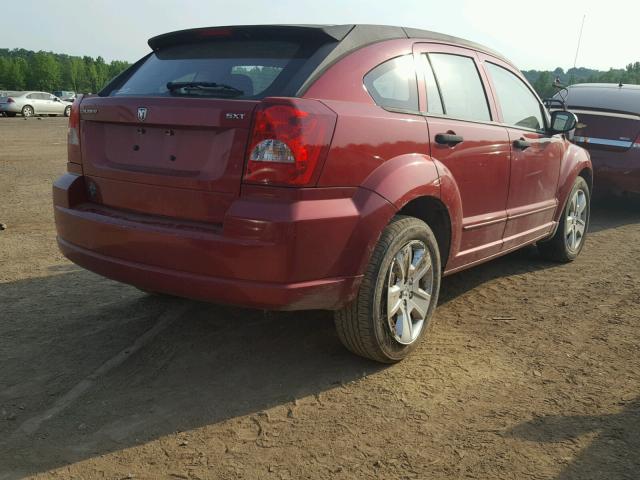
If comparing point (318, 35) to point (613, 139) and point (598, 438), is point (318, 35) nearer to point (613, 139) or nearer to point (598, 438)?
point (598, 438)

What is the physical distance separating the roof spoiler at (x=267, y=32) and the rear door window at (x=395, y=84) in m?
0.27

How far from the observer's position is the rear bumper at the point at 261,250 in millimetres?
2760

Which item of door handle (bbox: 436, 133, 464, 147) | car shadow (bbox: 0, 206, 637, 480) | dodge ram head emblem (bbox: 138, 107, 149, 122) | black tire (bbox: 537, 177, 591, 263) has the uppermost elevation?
dodge ram head emblem (bbox: 138, 107, 149, 122)

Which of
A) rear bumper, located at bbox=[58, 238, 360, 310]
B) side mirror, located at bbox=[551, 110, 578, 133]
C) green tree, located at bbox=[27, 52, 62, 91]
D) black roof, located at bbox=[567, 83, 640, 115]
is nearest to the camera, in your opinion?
rear bumper, located at bbox=[58, 238, 360, 310]

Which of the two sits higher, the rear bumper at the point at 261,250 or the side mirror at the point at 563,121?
the side mirror at the point at 563,121

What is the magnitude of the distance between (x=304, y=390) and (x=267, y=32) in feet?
6.03

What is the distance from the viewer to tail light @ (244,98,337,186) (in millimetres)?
2754

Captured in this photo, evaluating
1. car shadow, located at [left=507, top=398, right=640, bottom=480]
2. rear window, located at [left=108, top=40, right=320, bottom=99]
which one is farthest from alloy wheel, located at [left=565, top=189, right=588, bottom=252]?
rear window, located at [left=108, top=40, right=320, bottom=99]

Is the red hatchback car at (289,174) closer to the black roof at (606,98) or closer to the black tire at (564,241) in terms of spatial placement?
the black tire at (564,241)

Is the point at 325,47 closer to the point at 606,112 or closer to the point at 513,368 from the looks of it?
the point at 513,368

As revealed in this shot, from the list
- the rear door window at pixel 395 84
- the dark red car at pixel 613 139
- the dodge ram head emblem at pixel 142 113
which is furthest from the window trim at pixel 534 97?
the dark red car at pixel 613 139

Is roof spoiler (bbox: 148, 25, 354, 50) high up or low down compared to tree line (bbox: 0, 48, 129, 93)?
down

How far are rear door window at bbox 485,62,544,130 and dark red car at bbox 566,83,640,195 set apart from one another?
9.93ft

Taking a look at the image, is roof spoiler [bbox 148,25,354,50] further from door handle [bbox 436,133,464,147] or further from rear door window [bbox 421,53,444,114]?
door handle [bbox 436,133,464,147]
